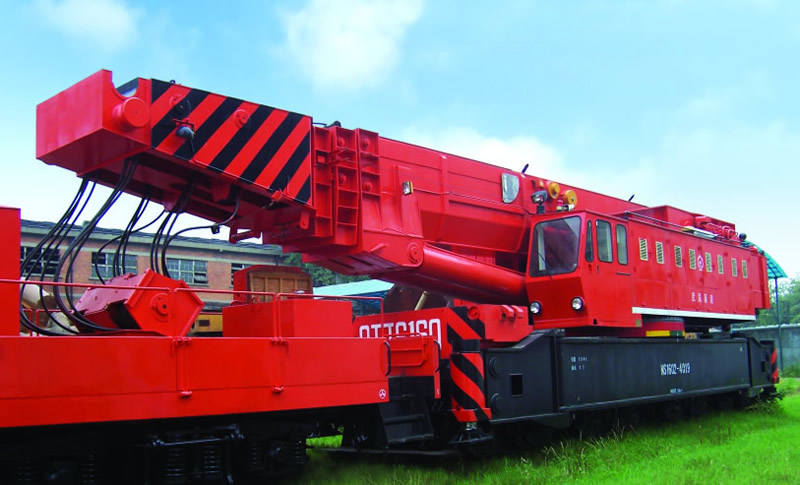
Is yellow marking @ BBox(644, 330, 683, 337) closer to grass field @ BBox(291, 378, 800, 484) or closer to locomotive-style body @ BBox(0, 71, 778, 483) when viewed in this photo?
locomotive-style body @ BBox(0, 71, 778, 483)

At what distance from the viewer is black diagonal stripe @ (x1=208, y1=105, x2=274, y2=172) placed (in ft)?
21.3

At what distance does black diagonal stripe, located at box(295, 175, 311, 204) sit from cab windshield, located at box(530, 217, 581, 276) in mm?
3715

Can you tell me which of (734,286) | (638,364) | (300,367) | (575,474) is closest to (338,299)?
(300,367)

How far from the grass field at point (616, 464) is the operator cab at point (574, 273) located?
159cm

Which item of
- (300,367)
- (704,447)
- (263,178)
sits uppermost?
(263,178)

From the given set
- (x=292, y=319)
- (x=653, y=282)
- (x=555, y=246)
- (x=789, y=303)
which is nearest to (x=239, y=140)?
(x=292, y=319)

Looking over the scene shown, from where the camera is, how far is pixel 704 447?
31.4 ft

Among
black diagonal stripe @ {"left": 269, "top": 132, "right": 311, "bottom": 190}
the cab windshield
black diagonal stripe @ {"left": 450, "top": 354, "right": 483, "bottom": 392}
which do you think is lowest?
black diagonal stripe @ {"left": 450, "top": 354, "right": 483, "bottom": 392}

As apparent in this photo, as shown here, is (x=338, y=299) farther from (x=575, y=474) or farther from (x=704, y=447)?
(x=704, y=447)

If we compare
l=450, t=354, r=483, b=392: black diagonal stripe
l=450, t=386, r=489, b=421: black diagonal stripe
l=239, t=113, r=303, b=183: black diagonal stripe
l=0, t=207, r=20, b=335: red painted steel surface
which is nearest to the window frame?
l=450, t=354, r=483, b=392: black diagonal stripe

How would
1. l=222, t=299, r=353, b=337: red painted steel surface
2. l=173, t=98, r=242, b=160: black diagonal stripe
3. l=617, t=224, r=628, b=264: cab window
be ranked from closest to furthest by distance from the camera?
l=173, t=98, r=242, b=160: black diagonal stripe < l=222, t=299, r=353, b=337: red painted steel surface < l=617, t=224, r=628, b=264: cab window

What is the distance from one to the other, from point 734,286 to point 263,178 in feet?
32.6

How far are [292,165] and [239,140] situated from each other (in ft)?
1.98

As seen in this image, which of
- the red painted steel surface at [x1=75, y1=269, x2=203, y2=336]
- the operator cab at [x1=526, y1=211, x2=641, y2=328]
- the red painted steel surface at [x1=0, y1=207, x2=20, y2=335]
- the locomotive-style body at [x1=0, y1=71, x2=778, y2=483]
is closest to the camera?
the red painted steel surface at [x1=0, y1=207, x2=20, y2=335]
